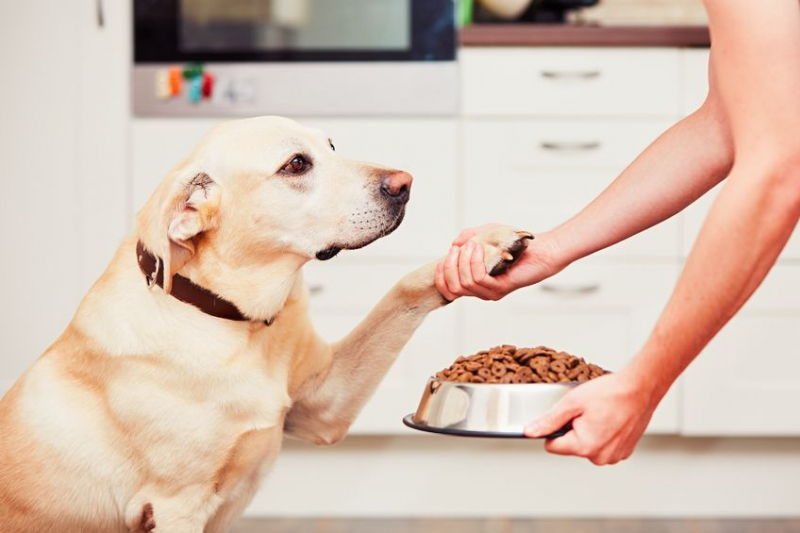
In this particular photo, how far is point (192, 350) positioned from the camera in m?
1.36

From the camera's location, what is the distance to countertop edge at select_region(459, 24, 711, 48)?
7.88 ft

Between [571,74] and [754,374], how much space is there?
861mm

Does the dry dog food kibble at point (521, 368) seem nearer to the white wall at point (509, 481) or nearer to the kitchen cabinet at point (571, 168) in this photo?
the kitchen cabinet at point (571, 168)

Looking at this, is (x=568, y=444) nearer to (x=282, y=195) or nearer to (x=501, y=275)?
(x=501, y=275)

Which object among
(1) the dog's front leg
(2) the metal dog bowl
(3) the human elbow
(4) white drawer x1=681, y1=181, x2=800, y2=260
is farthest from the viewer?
(4) white drawer x1=681, y1=181, x2=800, y2=260

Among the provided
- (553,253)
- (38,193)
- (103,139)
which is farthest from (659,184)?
(38,193)

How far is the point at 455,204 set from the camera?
247 cm

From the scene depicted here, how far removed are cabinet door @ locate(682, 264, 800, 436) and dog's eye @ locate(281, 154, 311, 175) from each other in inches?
52.8

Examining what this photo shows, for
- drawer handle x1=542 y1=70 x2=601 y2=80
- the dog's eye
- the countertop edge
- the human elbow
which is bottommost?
the dog's eye

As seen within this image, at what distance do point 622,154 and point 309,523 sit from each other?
1201 millimetres

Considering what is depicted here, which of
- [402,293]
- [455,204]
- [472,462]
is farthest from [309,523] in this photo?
[402,293]

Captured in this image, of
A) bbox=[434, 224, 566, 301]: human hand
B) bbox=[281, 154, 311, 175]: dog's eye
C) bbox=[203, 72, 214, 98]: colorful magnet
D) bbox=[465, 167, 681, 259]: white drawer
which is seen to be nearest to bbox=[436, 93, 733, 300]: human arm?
bbox=[434, 224, 566, 301]: human hand

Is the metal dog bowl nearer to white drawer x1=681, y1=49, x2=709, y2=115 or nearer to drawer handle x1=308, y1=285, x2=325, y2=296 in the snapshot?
drawer handle x1=308, y1=285, x2=325, y2=296

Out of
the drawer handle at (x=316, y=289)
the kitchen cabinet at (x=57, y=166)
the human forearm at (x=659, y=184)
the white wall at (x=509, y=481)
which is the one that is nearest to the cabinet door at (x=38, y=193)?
the kitchen cabinet at (x=57, y=166)
